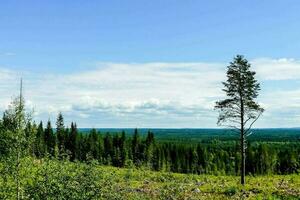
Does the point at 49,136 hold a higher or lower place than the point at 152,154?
higher

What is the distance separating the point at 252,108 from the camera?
132 ft

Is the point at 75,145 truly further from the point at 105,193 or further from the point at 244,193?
the point at 105,193

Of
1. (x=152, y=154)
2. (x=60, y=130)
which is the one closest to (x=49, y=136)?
(x=60, y=130)

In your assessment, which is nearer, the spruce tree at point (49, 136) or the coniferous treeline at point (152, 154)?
the coniferous treeline at point (152, 154)

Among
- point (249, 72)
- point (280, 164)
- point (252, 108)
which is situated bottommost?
point (280, 164)

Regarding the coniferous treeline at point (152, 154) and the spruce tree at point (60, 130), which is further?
the spruce tree at point (60, 130)

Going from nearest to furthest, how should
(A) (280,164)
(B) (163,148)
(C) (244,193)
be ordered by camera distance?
(C) (244,193) < (A) (280,164) < (B) (163,148)

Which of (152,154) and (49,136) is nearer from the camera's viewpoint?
(152,154)

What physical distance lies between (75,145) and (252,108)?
63314mm

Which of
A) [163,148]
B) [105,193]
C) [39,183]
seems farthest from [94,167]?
[163,148]

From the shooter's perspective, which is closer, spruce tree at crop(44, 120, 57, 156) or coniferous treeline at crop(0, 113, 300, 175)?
coniferous treeline at crop(0, 113, 300, 175)

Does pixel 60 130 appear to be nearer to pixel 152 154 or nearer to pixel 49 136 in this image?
pixel 49 136

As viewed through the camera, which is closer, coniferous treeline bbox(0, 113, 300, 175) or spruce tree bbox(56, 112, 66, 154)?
coniferous treeline bbox(0, 113, 300, 175)

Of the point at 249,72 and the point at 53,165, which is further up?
the point at 249,72
